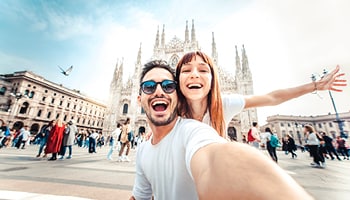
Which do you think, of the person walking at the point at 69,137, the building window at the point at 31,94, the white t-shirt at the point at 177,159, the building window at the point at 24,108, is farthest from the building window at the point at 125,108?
the white t-shirt at the point at 177,159

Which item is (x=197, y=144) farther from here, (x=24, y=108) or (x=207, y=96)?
(x=24, y=108)

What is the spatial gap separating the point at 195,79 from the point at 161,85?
278 millimetres

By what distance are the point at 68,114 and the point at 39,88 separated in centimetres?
603

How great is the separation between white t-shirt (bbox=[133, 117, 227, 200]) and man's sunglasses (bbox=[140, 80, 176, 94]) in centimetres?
35

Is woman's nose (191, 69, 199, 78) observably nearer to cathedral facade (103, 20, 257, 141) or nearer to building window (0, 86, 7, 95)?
cathedral facade (103, 20, 257, 141)

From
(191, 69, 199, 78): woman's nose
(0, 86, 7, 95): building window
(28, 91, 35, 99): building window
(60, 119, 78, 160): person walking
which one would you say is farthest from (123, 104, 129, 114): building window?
(191, 69, 199, 78): woman's nose

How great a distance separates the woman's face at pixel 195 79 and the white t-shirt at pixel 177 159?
372 millimetres

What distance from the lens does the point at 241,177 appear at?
355 millimetres

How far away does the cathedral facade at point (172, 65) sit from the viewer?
764 inches

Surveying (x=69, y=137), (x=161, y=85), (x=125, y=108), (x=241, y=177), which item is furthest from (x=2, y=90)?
(x=241, y=177)

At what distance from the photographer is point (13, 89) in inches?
881

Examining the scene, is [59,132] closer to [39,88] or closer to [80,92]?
[39,88]

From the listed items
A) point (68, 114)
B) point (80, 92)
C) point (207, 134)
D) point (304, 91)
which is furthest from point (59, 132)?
point (80, 92)

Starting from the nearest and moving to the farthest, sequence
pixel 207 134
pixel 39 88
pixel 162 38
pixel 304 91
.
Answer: pixel 207 134, pixel 304 91, pixel 39 88, pixel 162 38
